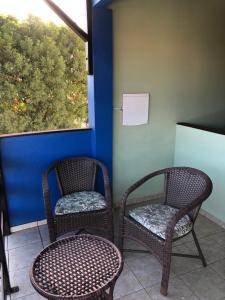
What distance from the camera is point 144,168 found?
287 cm

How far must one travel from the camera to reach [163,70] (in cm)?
267

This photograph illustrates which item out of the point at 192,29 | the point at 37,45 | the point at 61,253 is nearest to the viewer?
the point at 61,253

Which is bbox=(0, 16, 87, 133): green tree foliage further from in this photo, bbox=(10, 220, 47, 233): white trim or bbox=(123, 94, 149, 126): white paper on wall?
bbox=(10, 220, 47, 233): white trim

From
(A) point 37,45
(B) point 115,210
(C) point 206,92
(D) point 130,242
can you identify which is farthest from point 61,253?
(C) point 206,92

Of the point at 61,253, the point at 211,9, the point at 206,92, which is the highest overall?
the point at 211,9

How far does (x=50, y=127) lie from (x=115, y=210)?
45.8 inches

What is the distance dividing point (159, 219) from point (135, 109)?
3.98 feet

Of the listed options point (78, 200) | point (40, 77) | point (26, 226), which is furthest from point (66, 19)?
point (26, 226)

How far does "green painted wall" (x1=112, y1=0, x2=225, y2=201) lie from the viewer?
2.43m

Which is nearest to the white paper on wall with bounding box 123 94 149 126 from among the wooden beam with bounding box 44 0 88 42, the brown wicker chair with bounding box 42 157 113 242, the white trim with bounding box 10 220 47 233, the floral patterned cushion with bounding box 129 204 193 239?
the brown wicker chair with bounding box 42 157 113 242

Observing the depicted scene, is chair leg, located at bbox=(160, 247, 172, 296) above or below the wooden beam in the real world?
below

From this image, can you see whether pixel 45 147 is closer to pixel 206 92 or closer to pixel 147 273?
pixel 147 273

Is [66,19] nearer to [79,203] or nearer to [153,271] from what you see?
[79,203]

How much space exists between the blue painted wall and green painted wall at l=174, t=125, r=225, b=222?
0.90 metres
